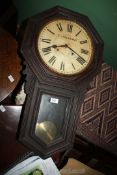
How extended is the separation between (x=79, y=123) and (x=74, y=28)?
0.65 m

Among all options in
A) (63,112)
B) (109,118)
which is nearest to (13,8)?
(63,112)

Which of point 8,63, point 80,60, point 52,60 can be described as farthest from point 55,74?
point 8,63

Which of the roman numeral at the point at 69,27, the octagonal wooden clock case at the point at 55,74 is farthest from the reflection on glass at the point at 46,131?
the roman numeral at the point at 69,27

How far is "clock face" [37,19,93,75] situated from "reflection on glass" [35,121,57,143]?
0.34 metres

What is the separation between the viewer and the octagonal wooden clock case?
5.26ft

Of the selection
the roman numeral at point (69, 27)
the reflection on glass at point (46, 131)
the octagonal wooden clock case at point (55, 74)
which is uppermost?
the roman numeral at point (69, 27)

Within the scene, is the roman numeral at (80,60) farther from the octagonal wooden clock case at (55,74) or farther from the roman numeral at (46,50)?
the roman numeral at (46,50)

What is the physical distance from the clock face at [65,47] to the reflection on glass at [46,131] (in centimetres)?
34

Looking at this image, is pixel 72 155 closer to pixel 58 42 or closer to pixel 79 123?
pixel 79 123

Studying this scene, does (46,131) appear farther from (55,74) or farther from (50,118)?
(55,74)

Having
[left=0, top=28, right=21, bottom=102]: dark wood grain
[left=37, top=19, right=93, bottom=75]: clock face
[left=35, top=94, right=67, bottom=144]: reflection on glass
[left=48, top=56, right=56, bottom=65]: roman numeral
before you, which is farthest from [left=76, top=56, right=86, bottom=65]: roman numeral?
[left=0, top=28, right=21, bottom=102]: dark wood grain

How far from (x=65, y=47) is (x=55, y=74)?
215 millimetres

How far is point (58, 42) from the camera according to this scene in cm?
174

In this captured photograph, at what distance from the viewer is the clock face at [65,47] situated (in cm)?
168
